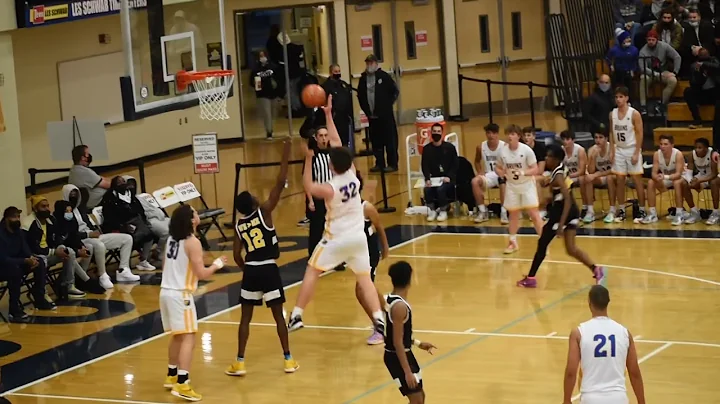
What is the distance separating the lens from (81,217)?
606 inches

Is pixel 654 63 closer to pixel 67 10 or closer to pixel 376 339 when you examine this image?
pixel 67 10

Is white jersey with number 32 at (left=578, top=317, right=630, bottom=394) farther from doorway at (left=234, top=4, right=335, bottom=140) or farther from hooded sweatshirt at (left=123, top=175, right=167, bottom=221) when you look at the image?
doorway at (left=234, top=4, right=335, bottom=140)

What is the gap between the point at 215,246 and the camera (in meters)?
17.2

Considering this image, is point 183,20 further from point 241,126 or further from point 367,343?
point 241,126

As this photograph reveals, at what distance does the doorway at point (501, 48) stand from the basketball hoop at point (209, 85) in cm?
1167

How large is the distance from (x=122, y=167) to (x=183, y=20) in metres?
7.29

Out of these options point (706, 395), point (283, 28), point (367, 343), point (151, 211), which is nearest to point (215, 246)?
point (151, 211)

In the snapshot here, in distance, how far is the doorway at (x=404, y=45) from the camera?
88.0 feet

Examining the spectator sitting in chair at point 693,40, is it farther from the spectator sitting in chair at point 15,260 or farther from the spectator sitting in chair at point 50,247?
the spectator sitting in chair at point 15,260

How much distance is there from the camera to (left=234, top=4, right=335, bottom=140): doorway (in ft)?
88.5

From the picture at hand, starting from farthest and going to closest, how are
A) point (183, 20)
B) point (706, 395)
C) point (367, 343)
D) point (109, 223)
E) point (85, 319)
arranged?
point (183, 20), point (109, 223), point (85, 319), point (367, 343), point (706, 395)

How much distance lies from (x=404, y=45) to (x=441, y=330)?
51.5 ft

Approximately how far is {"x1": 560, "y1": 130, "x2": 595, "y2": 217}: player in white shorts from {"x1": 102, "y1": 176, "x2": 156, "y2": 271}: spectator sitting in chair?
5667mm

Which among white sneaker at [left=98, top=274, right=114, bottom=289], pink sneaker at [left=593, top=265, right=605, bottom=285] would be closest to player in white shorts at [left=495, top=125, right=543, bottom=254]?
pink sneaker at [left=593, top=265, right=605, bottom=285]
